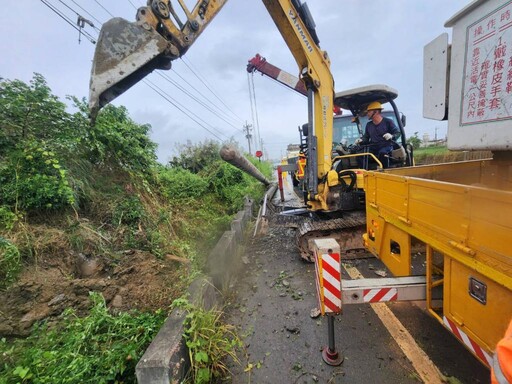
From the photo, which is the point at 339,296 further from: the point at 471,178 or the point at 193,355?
the point at 471,178

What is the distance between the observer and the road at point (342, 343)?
83.0 inches

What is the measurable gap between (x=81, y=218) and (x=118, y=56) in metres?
2.27

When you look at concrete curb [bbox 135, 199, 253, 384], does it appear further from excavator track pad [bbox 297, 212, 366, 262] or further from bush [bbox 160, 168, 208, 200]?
bush [bbox 160, 168, 208, 200]

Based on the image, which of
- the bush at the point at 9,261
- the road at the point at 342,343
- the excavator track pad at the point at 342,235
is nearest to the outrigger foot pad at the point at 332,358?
the road at the point at 342,343

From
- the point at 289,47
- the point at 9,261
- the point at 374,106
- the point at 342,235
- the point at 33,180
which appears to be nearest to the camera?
the point at 9,261

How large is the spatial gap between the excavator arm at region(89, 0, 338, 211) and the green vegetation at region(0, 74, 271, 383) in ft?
4.99

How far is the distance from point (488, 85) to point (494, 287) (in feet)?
3.88

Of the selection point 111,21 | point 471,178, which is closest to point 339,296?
point 471,178

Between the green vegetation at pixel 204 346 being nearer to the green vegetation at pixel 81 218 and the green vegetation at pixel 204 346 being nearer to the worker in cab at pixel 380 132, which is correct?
the green vegetation at pixel 81 218

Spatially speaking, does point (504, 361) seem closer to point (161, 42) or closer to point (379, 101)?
point (161, 42)

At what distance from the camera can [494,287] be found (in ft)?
4.35

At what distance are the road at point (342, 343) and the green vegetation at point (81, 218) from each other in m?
0.49

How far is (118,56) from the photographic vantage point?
96.6 inches

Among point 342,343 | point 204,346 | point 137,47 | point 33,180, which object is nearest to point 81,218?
point 33,180
